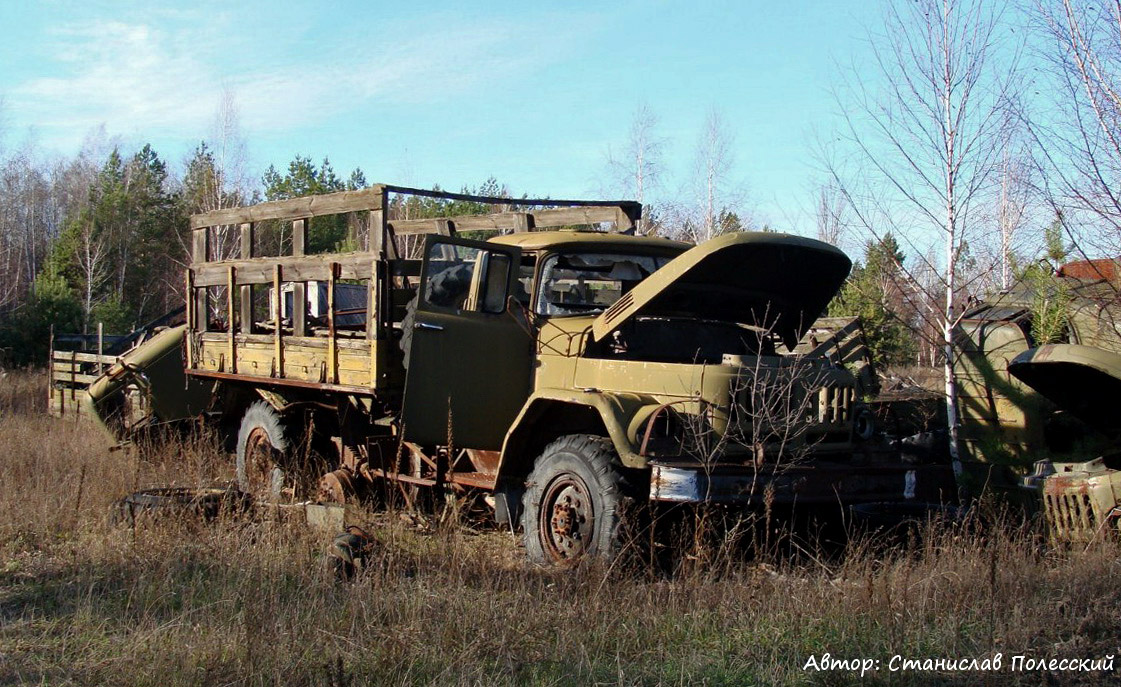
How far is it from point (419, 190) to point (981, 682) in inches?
206

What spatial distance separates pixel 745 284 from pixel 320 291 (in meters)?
4.57

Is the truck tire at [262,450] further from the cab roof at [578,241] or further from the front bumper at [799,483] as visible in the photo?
the front bumper at [799,483]

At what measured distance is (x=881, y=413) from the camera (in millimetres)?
7848

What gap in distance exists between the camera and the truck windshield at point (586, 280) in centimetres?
713

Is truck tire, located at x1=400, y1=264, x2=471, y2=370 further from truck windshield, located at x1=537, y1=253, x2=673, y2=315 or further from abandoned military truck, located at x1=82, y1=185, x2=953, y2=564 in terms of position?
truck windshield, located at x1=537, y1=253, x2=673, y2=315

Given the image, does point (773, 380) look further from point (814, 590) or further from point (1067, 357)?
point (1067, 357)

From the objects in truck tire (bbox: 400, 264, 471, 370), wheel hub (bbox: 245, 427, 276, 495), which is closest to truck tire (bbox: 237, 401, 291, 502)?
wheel hub (bbox: 245, 427, 276, 495)

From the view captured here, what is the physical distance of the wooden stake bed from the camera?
289 inches

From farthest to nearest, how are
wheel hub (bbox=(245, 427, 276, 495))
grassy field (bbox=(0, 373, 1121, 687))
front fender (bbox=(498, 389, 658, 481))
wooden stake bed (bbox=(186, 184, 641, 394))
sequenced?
wheel hub (bbox=(245, 427, 276, 495))
wooden stake bed (bbox=(186, 184, 641, 394))
front fender (bbox=(498, 389, 658, 481))
grassy field (bbox=(0, 373, 1121, 687))

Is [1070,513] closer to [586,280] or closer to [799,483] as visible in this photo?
[799,483]

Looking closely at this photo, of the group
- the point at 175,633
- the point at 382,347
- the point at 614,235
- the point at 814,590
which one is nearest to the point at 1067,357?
the point at 814,590

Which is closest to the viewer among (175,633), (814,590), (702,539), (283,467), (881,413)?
(175,633)

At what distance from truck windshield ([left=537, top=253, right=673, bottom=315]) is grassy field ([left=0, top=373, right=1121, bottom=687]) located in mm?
1836

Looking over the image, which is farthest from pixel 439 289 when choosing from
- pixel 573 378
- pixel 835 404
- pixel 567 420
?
pixel 835 404
